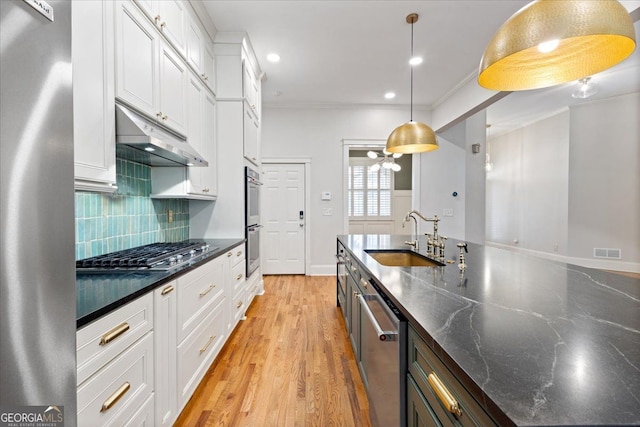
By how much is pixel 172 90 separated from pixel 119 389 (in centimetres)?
189

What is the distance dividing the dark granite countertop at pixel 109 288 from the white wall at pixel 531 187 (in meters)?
7.03

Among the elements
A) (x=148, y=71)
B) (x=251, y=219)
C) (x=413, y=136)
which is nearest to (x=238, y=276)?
(x=251, y=219)

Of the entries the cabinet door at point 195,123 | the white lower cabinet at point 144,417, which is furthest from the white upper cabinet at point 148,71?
the white lower cabinet at point 144,417

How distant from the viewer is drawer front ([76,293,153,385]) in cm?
86

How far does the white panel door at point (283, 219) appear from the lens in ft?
16.2

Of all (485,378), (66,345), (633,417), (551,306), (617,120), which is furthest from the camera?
(617,120)

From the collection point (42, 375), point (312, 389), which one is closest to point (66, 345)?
point (42, 375)

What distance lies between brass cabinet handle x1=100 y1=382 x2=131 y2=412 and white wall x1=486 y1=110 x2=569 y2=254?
23.6 feet

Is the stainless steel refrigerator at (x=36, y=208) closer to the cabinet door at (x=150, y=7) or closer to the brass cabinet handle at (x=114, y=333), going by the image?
the brass cabinet handle at (x=114, y=333)

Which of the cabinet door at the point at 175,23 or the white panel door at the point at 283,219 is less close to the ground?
the cabinet door at the point at 175,23

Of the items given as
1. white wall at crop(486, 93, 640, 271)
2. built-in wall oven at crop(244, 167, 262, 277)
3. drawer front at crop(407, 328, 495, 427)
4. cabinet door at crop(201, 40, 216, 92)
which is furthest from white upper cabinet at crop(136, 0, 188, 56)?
white wall at crop(486, 93, 640, 271)

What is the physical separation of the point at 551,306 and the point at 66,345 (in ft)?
4.43

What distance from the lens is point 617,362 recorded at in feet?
1.87

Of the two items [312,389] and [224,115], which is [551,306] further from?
[224,115]
